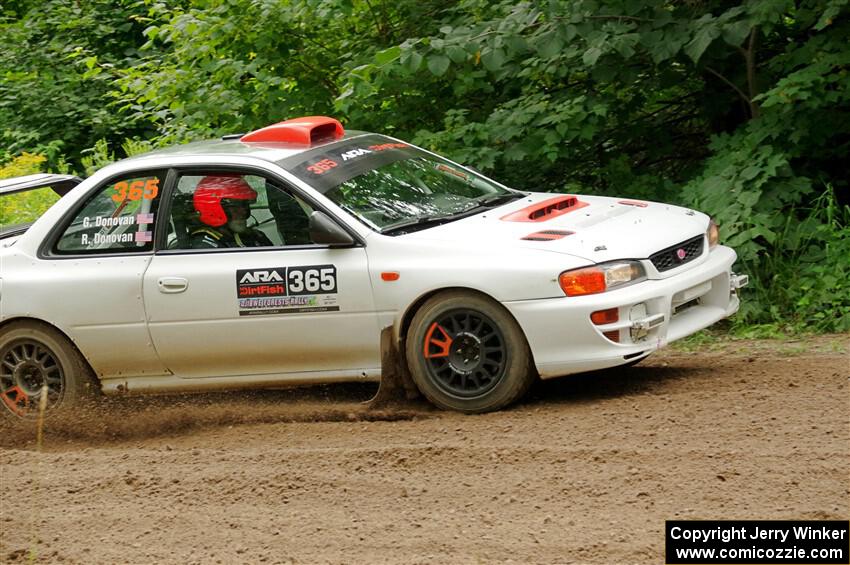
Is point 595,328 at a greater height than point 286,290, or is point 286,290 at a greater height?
point 286,290

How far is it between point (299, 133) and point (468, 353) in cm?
187

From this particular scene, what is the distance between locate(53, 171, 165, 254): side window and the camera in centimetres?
725

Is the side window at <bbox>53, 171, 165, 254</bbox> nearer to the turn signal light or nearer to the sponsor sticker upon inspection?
the sponsor sticker

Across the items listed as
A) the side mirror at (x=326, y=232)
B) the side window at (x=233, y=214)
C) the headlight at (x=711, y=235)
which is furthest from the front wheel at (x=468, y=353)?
the headlight at (x=711, y=235)

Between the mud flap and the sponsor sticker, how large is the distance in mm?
339

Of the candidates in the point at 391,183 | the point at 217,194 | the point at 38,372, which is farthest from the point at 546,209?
the point at 38,372

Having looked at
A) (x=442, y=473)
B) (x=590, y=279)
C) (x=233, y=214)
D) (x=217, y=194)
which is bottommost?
(x=442, y=473)

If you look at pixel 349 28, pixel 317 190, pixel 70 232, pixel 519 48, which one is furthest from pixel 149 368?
pixel 349 28

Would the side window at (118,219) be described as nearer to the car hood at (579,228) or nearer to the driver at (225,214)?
the driver at (225,214)

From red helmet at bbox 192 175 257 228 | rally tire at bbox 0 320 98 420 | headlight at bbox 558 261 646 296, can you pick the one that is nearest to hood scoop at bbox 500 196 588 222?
headlight at bbox 558 261 646 296

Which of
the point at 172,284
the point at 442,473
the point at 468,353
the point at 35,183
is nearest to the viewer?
the point at 442,473

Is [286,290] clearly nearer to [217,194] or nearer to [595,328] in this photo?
[217,194]

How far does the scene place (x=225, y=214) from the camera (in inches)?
280

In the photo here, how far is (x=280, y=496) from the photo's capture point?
5.49m
